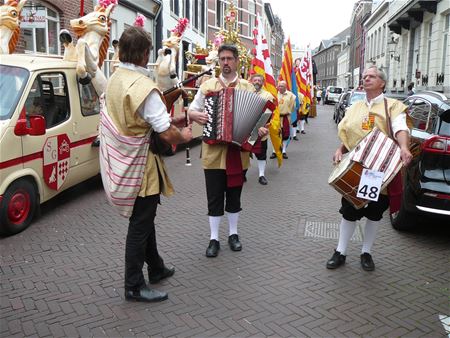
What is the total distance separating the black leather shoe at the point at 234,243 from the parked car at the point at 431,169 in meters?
2.01

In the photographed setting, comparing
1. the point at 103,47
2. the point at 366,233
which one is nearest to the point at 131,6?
the point at 103,47

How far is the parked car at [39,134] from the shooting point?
520cm

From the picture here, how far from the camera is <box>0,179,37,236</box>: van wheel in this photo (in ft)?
16.8

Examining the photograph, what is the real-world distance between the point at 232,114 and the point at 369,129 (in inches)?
50.2

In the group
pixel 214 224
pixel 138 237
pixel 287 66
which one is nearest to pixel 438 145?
pixel 214 224

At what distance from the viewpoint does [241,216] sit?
634 cm

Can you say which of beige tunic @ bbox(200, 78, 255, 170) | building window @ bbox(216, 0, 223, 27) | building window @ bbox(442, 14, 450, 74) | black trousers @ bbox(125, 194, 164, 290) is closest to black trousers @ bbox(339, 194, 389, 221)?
beige tunic @ bbox(200, 78, 255, 170)

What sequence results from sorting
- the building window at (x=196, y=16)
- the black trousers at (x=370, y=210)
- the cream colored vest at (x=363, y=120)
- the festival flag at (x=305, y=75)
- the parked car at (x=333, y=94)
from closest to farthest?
the cream colored vest at (x=363, y=120) → the black trousers at (x=370, y=210) → the festival flag at (x=305, y=75) → the building window at (x=196, y=16) → the parked car at (x=333, y=94)

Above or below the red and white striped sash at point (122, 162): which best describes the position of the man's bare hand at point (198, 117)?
above

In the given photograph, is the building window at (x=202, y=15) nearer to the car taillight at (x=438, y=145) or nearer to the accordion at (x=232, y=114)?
the car taillight at (x=438, y=145)

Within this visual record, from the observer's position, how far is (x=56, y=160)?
Answer: 6.02m

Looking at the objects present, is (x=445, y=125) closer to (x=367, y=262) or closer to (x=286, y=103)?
(x=367, y=262)

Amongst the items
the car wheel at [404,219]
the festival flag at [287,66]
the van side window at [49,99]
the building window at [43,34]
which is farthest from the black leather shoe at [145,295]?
the building window at [43,34]

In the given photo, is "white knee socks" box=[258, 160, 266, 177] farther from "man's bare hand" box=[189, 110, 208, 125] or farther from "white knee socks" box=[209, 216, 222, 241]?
"man's bare hand" box=[189, 110, 208, 125]
